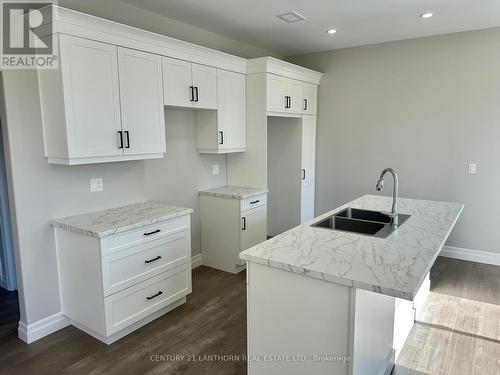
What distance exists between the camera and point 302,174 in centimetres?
482

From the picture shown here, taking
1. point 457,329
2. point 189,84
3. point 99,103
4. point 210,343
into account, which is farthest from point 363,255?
point 189,84

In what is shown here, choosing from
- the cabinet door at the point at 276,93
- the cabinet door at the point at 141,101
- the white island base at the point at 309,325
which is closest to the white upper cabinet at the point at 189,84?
the cabinet door at the point at 141,101

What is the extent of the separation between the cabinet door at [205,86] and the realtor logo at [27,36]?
1321 millimetres

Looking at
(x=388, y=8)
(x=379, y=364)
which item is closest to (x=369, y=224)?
(x=379, y=364)

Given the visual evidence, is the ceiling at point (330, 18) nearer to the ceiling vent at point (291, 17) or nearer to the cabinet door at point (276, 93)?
the ceiling vent at point (291, 17)

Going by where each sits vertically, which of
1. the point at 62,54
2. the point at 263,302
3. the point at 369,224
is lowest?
the point at 263,302

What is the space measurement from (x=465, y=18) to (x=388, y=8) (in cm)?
95

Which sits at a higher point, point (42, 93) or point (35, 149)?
point (42, 93)

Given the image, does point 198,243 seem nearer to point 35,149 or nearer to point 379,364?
point 35,149

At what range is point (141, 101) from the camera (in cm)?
294

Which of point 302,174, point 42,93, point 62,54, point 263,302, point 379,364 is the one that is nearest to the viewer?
point 263,302

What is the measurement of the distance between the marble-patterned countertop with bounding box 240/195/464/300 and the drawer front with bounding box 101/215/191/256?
45.3 inches

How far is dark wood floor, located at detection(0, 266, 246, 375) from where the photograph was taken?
2346mm

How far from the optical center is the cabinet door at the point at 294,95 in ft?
14.4
